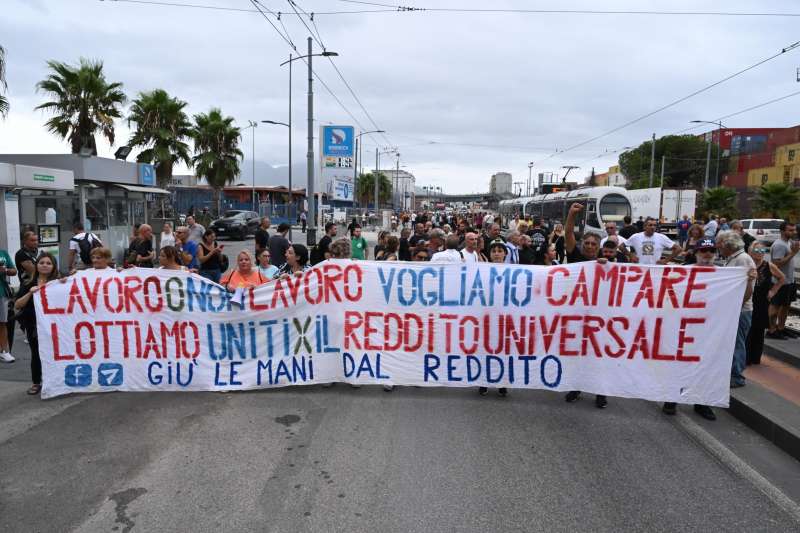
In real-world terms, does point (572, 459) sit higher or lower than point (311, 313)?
lower

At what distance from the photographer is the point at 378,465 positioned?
426 centimetres

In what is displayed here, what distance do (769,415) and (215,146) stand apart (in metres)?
35.4

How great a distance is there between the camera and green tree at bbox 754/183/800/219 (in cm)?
3136

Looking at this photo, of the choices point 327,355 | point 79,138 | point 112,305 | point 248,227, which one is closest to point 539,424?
point 327,355

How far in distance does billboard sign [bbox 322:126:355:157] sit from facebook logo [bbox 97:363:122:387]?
1944cm

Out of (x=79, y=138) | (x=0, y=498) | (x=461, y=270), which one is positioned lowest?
(x=0, y=498)

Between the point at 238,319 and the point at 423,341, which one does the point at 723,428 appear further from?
the point at 238,319

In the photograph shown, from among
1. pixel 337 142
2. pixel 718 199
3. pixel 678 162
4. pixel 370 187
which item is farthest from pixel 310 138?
pixel 678 162

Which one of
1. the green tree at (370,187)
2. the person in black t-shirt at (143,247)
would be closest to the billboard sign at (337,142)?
the person in black t-shirt at (143,247)

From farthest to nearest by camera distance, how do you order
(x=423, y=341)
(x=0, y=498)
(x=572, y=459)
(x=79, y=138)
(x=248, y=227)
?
(x=248, y=227), (x=79, y=138), (x=423, y=341), (x=572, y=459), (x=0, y=498)

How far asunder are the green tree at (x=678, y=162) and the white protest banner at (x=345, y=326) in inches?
3039

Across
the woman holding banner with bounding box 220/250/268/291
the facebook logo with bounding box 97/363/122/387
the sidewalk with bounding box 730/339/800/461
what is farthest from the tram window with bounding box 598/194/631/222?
the facebook logo with bounding box 97/363/122/387

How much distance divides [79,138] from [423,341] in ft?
75.7

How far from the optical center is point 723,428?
5.30 meters
